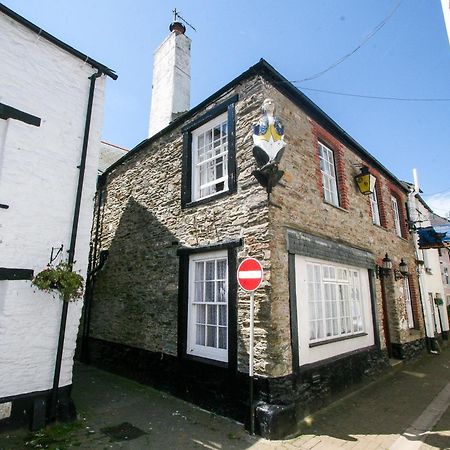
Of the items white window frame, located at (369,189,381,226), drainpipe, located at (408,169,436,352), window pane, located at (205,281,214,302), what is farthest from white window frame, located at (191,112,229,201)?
drainpipe, located at (408,169,436,352)

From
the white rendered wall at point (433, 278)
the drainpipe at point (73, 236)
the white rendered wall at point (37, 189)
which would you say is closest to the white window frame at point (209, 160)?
the white rendered wall at point (37, 189)

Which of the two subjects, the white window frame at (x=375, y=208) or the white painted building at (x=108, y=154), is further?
the white painted building at (x=108, y=154)

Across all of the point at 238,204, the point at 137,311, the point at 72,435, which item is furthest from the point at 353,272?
the point at 72,435

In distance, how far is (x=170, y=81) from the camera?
374 inches

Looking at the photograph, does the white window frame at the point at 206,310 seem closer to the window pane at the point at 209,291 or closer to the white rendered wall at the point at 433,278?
the window pane at the point at 209,291

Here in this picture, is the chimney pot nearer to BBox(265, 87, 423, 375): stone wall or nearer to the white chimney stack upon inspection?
the white chimney stack

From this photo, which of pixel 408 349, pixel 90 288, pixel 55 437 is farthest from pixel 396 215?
pixel 55 437

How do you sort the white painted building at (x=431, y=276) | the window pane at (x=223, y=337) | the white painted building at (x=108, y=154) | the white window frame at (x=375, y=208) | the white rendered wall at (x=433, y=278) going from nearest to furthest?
the window pane at (x=223, y=337)
the white window frame at (x=375, y=208)
the white painted building at (x=108, y=154)
the white painted building at (x=431, y=276)
the white rendered wall at (x=433, y=278)

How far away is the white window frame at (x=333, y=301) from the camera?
21.9ft

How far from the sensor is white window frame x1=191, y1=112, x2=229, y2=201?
23.4 ft

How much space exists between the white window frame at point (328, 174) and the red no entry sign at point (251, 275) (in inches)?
157

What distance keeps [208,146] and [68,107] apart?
3.13 metres

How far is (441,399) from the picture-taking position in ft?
22.1

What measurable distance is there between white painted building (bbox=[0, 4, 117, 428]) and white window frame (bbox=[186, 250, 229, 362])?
2.30m
